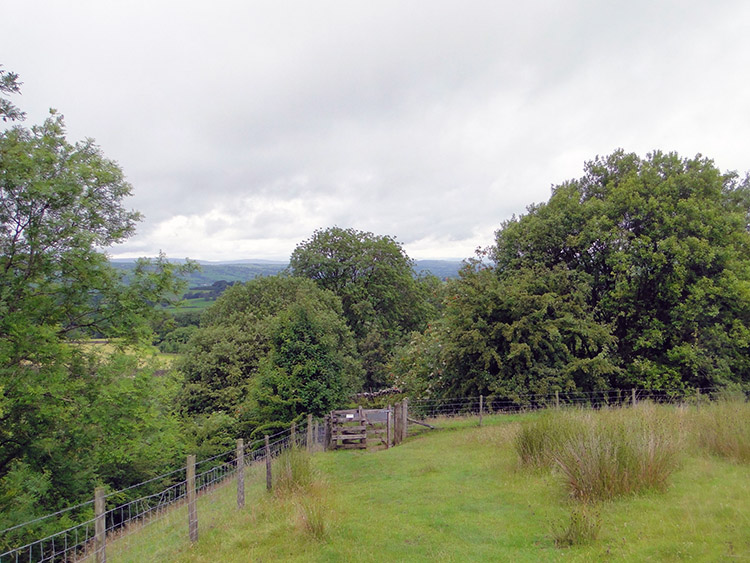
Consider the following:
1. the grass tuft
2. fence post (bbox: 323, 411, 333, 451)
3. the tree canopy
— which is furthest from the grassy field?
the tree canopy

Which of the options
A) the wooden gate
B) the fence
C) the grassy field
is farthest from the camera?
the wooden gate

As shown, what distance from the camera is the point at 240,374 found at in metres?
23.5

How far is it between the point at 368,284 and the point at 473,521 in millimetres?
27835

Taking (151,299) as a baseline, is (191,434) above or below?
below

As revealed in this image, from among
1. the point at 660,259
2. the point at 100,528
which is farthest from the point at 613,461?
A: the point at 660,259

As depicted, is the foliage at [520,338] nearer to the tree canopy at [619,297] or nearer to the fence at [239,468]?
the tree canopy at [619,297]

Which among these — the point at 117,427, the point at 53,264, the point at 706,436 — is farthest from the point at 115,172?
the point at 706,436

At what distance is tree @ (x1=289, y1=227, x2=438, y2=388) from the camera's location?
32312 mm

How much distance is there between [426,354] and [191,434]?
11.8 m

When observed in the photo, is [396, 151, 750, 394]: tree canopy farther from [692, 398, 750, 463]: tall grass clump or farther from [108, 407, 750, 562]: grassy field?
[108, 407, 750, 562]: grassy field

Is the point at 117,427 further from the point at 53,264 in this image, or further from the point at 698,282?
the point at 698,282

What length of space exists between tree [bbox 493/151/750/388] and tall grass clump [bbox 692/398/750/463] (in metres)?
8.33

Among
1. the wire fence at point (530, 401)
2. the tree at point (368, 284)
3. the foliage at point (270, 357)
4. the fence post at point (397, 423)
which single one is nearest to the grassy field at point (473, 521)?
the fence post at point (397, 423)

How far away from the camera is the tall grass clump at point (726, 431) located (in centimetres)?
778
